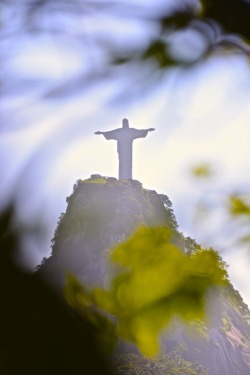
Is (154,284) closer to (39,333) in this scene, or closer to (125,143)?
(39,333)

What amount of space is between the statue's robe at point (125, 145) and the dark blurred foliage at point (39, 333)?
13.5 meters

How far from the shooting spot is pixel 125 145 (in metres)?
14.0

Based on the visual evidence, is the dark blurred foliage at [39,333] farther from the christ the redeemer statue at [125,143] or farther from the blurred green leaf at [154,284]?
the christ the redeemer statue at [125,143]

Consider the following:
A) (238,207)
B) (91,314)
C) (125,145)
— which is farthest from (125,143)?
(91,314)

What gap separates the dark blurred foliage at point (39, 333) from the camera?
49 centimetres

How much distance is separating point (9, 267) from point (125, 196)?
12.6 meters

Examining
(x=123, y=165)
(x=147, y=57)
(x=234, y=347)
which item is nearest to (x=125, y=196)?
(x=123, y=165)

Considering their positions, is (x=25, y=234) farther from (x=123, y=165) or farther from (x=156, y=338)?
(x=123, y=165)

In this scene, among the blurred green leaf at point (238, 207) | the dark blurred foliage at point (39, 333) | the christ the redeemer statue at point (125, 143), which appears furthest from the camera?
the christ the redeemer statue at point (125, 143)

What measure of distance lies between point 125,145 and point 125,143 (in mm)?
60

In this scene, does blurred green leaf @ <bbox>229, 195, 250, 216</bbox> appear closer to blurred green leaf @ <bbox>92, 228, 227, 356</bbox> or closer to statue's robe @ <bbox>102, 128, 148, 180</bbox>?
blurred green leaf @ <bbox>92, 228, 227, 356</bbox>

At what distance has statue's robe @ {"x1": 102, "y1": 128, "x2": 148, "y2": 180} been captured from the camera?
1401 cm

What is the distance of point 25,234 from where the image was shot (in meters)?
0.64

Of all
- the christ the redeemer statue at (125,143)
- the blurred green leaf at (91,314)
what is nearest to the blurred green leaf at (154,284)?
the blurred green leaf at (91,314)
